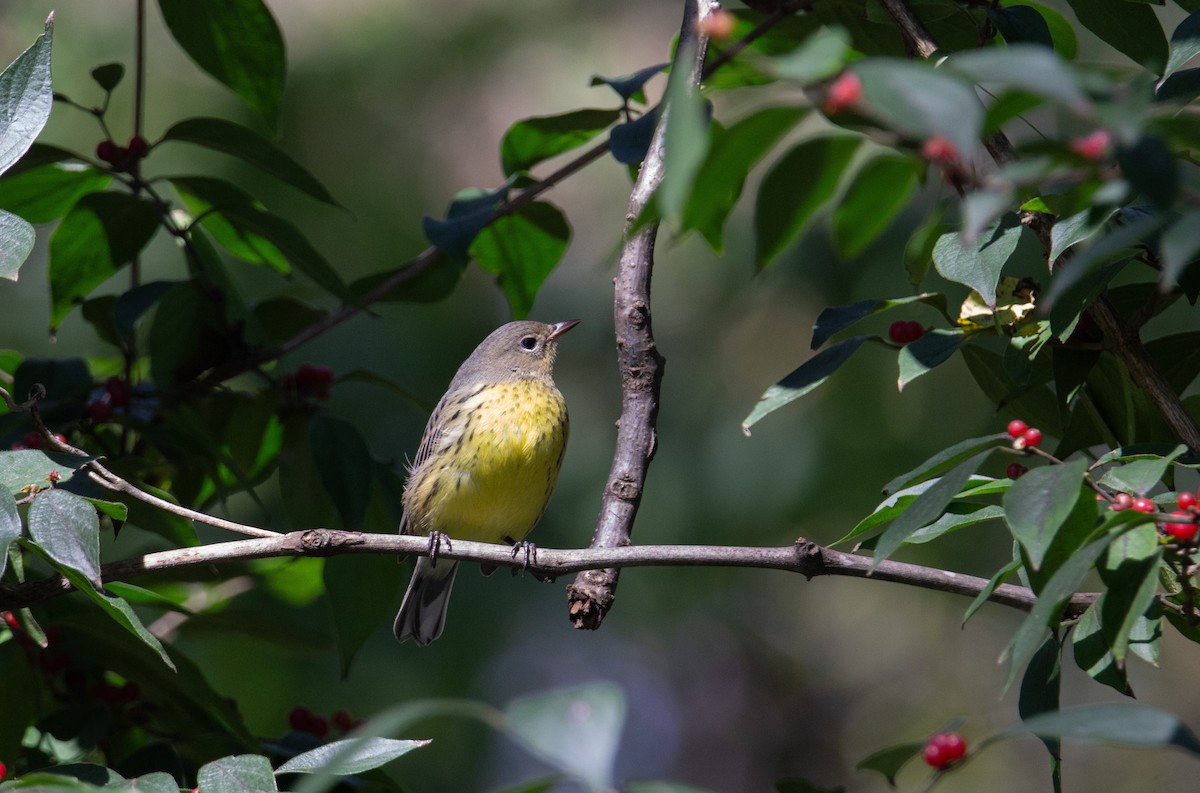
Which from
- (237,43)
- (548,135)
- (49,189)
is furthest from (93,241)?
(548,135)

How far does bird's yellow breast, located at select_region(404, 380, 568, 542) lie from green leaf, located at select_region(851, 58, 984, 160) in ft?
12.9

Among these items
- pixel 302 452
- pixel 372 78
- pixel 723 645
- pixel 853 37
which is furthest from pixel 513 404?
pixel 723 645

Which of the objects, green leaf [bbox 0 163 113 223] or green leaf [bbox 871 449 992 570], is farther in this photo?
green leaf [bbox 0 163 113 223]

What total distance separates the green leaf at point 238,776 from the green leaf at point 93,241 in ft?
6.65

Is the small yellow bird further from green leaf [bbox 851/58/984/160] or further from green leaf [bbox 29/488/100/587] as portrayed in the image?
green leaf [bbox 851/58/984/160]

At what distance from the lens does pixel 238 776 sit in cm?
216

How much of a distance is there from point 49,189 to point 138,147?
31 centimetres

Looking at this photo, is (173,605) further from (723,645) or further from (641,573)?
(723,645)

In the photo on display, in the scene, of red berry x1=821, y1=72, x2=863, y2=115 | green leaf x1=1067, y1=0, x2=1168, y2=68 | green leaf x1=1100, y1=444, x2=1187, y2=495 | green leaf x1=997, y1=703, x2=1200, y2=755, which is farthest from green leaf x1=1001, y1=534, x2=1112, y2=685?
green leaf x1=1067, y1=0, x2=1168, y2=68

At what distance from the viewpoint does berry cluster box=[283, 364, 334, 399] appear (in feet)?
12.8

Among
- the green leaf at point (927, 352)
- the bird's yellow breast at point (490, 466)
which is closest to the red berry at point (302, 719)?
the bird's yellow breast at point (490, 466)

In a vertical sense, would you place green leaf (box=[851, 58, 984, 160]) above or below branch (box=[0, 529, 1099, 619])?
above

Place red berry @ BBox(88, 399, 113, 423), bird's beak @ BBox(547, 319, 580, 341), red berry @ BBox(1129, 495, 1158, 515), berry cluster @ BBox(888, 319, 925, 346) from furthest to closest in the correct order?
bird's beak @ BBox(547, 319, 580, 341), red berry @ BBox(88, 399, 113, 423), berry cluster @ BBox(888, 319, 925, 346), red berry @ BBox(1129, 495, 1158, 515)

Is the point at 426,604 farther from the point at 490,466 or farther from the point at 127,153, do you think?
the point at 127,153
